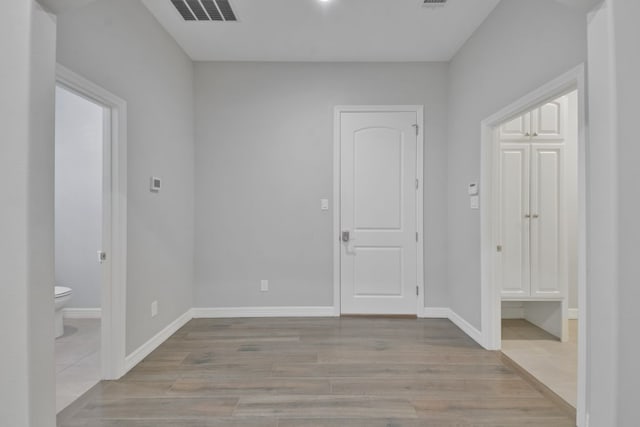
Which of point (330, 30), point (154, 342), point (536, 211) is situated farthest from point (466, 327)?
point (330, 30)

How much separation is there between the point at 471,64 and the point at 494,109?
704 millimetres

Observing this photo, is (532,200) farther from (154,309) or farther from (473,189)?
(154,309)

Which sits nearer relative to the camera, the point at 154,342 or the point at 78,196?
the point at 154,342

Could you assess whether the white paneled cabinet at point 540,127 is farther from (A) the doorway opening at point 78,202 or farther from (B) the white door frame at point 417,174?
(A) the doorway opening at point 78,202

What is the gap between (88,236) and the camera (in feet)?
12.6

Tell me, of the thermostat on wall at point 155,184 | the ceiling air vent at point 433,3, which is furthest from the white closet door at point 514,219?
the thermostat on wall at point 155,184

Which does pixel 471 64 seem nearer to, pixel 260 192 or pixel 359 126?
pixel 359 126

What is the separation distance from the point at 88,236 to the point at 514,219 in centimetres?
452

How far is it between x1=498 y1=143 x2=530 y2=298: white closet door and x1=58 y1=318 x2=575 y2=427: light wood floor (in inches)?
28.9

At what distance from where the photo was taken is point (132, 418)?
202cm

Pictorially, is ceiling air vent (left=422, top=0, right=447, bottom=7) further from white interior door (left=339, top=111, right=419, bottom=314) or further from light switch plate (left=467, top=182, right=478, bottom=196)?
light switch plate (left=467, top=182, right=478, bottom=196)

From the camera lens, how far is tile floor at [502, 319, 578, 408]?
7.94ft

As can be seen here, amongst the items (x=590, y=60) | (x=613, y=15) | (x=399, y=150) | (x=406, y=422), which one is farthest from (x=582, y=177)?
(x=399, y=150)

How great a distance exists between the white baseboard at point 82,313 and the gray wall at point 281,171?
3.76ft
